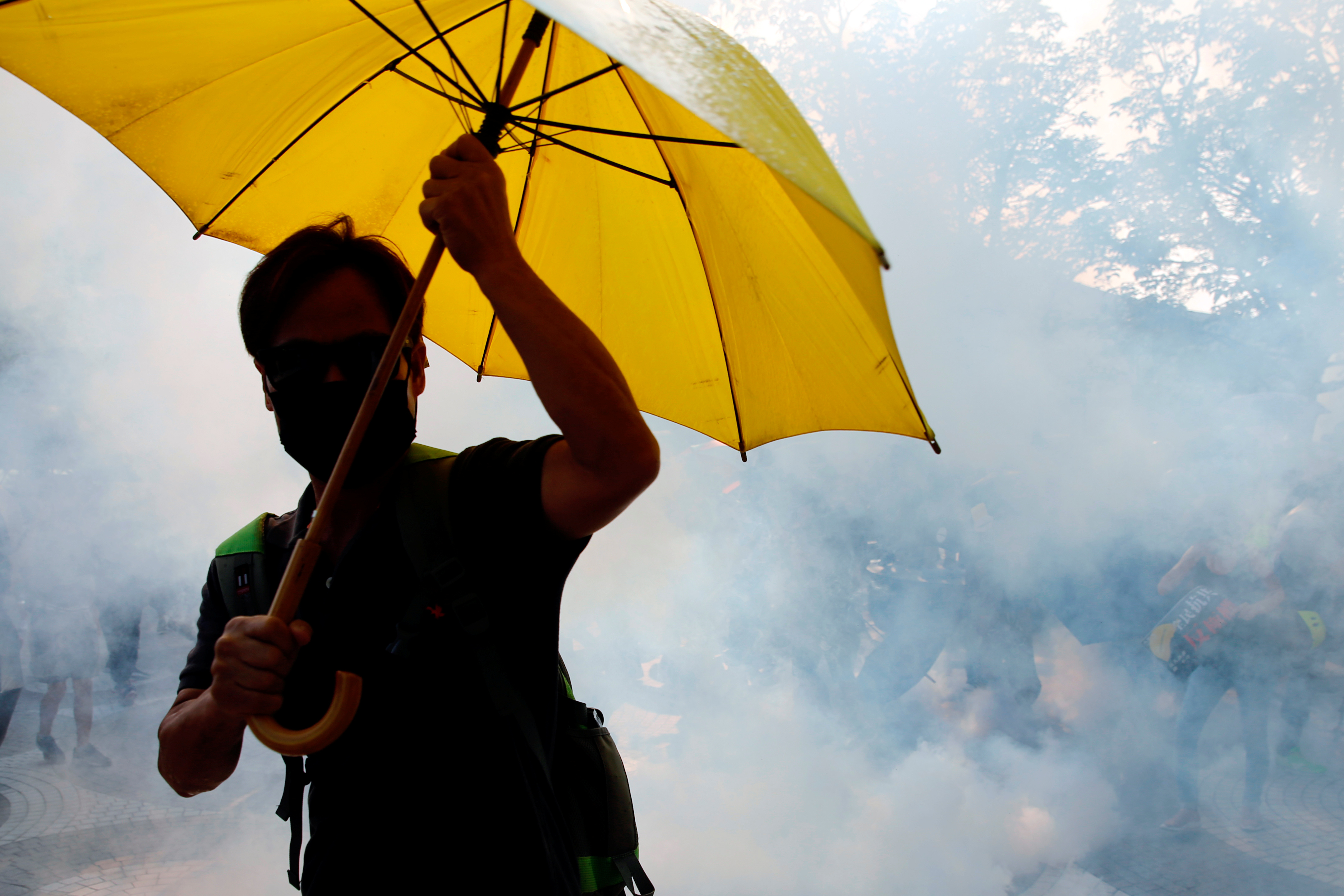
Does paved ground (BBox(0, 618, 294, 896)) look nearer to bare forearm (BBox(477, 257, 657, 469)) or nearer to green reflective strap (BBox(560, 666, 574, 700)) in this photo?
green reflective strap (BBox(560, 666, 574, 700))

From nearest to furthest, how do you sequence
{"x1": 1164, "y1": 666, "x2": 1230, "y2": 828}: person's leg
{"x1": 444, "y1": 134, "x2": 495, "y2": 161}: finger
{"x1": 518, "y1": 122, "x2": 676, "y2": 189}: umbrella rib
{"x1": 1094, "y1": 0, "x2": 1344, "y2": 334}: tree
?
{"x1": 444, "y1": 134, "x2": 495, "y2": 161}: finger, {"x1": 518, "y1": 122, "x2": 676, "y2": 189}: umbrella rib, {"x1": 1164, "y1": 666, "x2": 1230, "y2": 828}: person's leg, {"x1": 1094, "y1": 0, "x2": 1344, "y2": 334}: tree

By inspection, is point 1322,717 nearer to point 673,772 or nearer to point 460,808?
point 673,772

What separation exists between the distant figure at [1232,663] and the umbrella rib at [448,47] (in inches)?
204

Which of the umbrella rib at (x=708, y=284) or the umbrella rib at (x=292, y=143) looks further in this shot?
the umbrella rib at (x=292, y=143)

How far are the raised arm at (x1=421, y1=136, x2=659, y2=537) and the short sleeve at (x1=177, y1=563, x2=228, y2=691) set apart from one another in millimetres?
629

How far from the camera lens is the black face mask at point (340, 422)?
3.54ft

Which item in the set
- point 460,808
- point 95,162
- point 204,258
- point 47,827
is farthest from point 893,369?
point 95,162

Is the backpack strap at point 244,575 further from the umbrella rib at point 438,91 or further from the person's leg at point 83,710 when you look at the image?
the person's leg at point 83,710

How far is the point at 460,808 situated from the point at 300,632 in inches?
11.7

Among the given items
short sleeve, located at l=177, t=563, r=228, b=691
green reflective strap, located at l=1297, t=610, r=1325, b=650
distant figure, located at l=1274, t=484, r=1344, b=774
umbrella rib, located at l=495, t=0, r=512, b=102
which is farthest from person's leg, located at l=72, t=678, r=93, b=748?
green reflective strap, located at l=1297, t=610, r=1325, b=650

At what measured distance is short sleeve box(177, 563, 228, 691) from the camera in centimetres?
112

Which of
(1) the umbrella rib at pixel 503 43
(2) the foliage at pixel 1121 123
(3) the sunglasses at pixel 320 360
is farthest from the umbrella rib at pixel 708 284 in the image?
(2) the foliage at pixel 1121 123

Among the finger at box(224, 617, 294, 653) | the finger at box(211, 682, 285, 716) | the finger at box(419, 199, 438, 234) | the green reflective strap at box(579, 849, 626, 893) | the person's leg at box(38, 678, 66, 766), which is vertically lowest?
the green reflective strap at box(579, 849, 626, 893)

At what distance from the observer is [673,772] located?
4.75 metres
